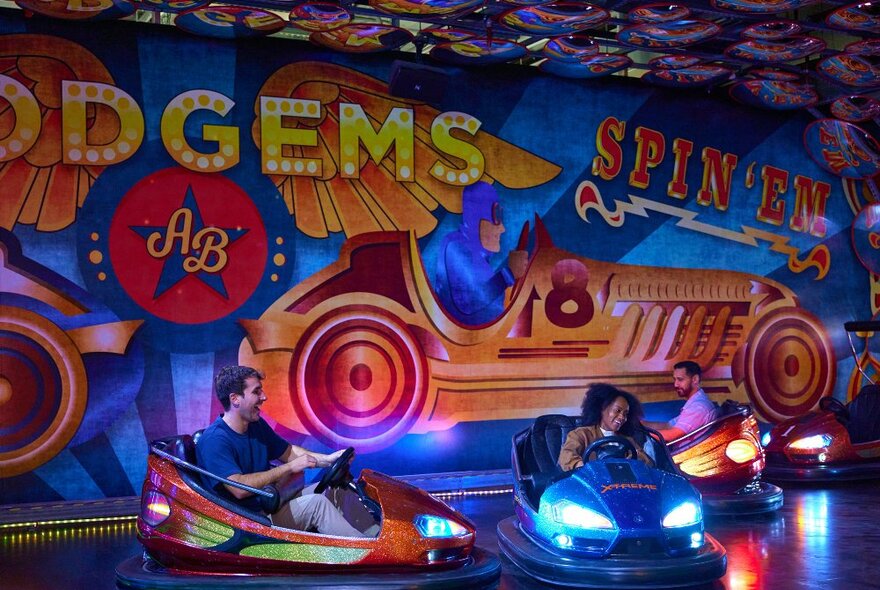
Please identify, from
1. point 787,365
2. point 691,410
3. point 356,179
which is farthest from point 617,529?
point 787,365

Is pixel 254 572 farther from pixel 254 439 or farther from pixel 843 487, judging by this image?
pixel 843 487

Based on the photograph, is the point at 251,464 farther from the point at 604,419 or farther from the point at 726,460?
the point at 726,460

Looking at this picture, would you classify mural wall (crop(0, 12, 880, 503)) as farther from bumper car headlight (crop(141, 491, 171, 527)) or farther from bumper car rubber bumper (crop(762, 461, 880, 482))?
bumper car headlight (crop(141, 491, 171, 527))

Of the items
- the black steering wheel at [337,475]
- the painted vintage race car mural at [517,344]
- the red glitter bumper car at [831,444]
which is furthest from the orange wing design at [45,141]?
the red glitter bumper car at [831,444]

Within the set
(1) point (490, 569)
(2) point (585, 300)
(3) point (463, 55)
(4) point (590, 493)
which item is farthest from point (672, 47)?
(1) point (490, 569)

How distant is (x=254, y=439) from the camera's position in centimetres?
392

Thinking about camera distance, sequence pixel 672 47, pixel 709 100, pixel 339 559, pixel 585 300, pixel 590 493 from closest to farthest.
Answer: pixel 339 559
pixel 590 493
pixel 672 47
pixel 585 300
pixel 709 100

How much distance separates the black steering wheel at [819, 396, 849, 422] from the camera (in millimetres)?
6491

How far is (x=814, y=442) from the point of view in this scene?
6.36 meters

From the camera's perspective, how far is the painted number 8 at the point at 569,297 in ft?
22.2

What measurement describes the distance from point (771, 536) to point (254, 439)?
2.52 metres

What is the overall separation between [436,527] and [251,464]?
76 centimetres

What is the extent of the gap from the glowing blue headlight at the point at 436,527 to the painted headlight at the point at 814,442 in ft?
11.2

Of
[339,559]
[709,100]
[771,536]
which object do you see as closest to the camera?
[339,559]
